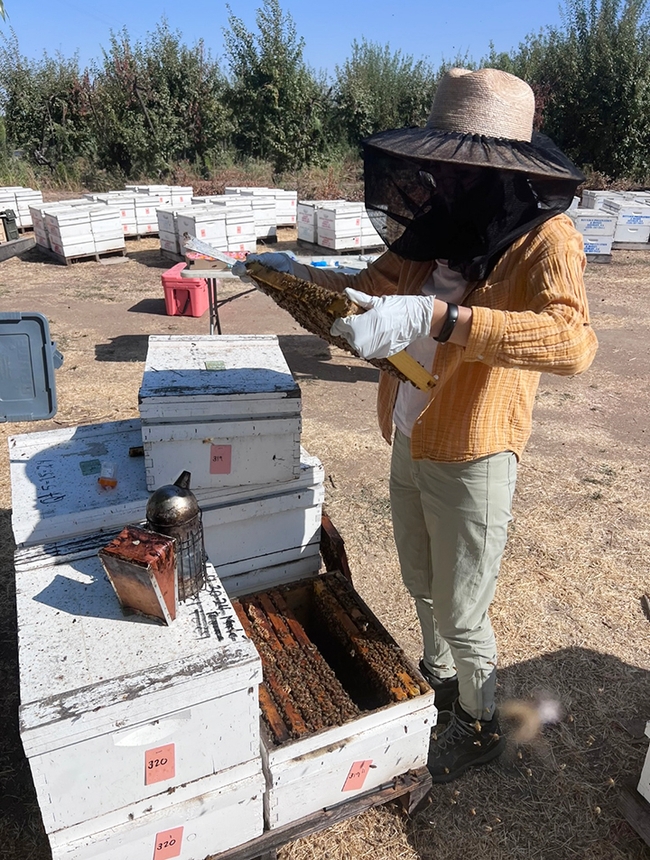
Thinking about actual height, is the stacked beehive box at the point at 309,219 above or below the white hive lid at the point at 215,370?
above

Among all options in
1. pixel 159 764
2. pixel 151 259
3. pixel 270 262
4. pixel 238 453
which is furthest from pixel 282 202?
pixel 159 764

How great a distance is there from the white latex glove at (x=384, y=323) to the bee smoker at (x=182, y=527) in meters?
0.63

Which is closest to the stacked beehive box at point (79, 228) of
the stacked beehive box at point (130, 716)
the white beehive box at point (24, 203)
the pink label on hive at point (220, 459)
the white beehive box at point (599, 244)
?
the white beehive box at point (24, 203)

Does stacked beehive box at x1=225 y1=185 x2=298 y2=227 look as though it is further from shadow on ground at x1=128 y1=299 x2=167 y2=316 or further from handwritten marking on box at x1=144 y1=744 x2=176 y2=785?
handwritten marking on box at x1=144 y1=744 x2=176 y2=785

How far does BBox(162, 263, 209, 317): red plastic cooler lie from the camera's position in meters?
7.46

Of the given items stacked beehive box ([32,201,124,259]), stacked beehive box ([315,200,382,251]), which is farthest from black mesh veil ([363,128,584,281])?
stacked beehive box ([32,201,124,259])

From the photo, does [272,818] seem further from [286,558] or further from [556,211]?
[556,211]

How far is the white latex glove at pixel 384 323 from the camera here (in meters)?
1.44

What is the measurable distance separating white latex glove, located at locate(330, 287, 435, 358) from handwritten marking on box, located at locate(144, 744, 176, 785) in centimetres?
105

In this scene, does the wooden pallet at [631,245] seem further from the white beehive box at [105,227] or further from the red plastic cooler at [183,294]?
the white beehive box at [105,227]

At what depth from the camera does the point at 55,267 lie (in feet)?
32.4

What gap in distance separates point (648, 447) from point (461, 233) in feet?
12.5

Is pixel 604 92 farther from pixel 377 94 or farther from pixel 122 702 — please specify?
pixel 122 702

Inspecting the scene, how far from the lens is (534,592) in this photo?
121 inches
